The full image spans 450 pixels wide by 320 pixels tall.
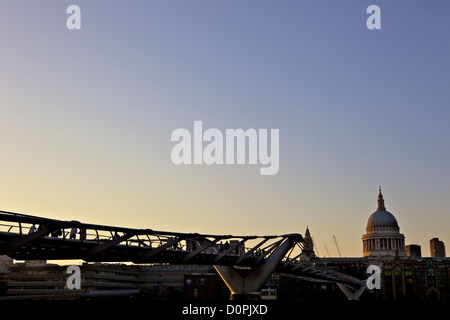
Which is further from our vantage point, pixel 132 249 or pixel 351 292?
pixel 351 292

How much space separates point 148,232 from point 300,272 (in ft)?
201

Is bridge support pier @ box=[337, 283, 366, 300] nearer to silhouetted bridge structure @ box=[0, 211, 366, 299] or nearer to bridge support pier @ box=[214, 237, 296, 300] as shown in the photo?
silhouetted bridge structure @ box=[0, 211, 366, 299]

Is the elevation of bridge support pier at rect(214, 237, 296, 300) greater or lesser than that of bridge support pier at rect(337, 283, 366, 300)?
greater

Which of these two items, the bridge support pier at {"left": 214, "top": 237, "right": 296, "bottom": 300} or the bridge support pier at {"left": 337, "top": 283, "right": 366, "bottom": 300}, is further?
the bridge support pier at {"left": 337, "top": 283, "right": 366, "bottom": 300}

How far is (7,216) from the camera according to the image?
104 feet

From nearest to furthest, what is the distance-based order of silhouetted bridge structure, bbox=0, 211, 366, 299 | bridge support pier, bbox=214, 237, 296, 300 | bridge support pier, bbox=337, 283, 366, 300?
silhouetted bridge structure, bbox=0, 211, 366, 299
bridge support pier, bbox=214, 237, 296, 300
bridge support pier, bbox=337, 283, 366, 300

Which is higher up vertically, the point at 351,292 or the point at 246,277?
the point at 246,277

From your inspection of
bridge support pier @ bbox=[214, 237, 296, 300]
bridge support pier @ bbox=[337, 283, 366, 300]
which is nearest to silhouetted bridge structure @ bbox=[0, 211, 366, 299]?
bridge support pier @ bbox=[214, 237, 296, 300]

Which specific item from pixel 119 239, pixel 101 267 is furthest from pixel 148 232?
pixel 101 267

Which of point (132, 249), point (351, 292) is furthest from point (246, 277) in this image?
point (351, 292)

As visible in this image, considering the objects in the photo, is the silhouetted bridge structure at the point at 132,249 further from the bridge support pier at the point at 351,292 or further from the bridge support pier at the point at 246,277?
the bridge support pier at the point at 351,292

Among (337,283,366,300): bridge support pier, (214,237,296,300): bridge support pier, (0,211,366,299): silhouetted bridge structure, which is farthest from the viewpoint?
(337,283,366,300): bridge support pier

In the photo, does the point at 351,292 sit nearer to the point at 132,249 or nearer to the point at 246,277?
the point at 246,277
